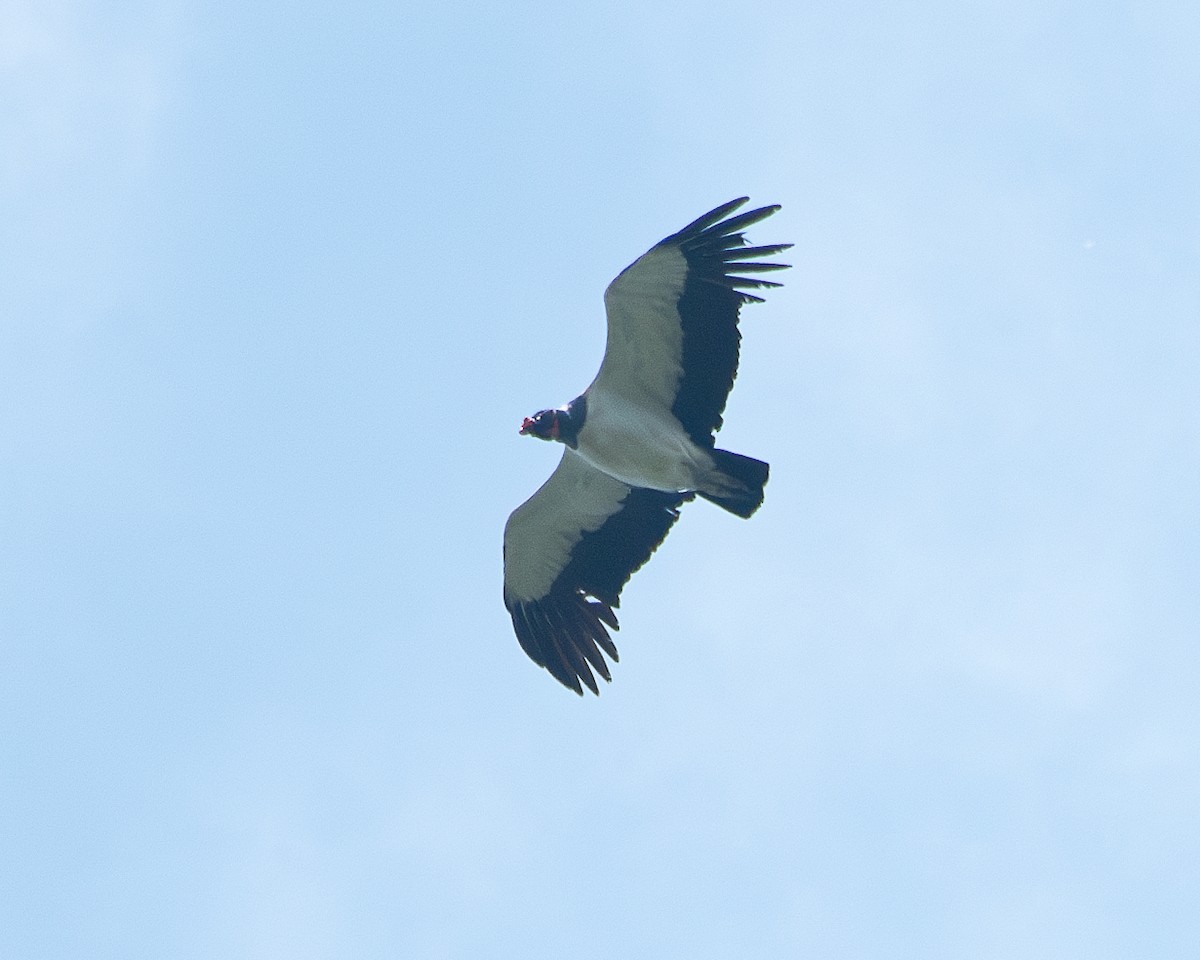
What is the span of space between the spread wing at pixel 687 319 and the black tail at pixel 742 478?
12.0 inches

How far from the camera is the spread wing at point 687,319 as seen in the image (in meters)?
17.6

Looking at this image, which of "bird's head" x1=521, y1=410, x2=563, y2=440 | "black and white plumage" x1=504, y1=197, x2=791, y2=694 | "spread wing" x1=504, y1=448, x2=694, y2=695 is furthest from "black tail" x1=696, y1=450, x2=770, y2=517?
"bird's head" x1=521, y1=410, x2=563, y2=440

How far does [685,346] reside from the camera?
59.7ft

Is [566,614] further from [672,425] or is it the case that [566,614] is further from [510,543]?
[672,425]

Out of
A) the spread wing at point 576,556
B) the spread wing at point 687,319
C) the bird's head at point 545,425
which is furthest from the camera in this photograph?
the spread wing at point 576,556

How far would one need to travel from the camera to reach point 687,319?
708 inches

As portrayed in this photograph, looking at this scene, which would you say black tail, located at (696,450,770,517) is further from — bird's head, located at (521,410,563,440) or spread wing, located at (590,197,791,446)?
bird's head, located at (521,410,563,440)

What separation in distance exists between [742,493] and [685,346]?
1546 millimetres

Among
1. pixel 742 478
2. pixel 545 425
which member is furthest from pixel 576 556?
pixel 742 478

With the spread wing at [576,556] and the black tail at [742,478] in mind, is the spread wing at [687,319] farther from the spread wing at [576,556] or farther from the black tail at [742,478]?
the spread wing at [576,556]

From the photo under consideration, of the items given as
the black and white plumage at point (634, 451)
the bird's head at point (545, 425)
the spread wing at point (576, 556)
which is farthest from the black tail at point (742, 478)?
the bird's head at point (545, 425)

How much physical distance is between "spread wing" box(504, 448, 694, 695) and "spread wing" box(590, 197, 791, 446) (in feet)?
3.70

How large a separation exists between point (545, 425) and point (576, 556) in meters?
1.62

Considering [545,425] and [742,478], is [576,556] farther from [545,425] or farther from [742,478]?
[742,478]
